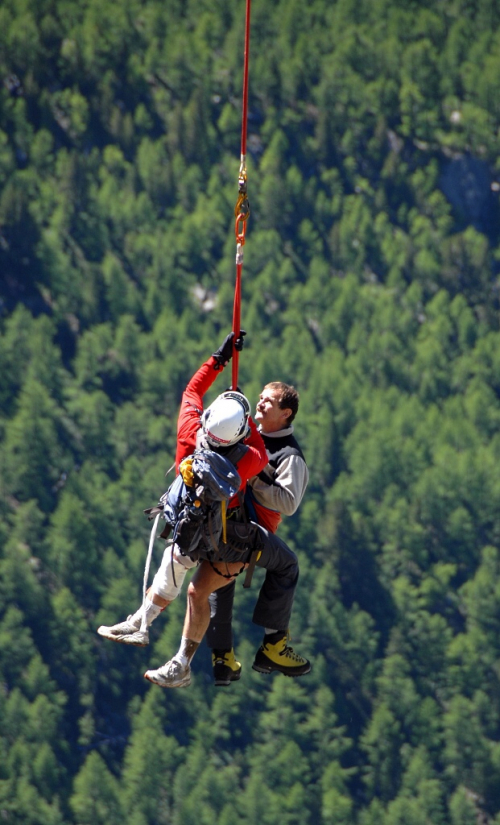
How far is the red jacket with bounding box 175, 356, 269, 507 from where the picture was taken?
7.27 metres

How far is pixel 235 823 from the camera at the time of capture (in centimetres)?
7375

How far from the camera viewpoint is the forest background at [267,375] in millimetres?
76312

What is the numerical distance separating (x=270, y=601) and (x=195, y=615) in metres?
0.59

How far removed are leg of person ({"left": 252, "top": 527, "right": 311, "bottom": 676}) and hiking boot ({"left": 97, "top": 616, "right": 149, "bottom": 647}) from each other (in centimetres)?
68

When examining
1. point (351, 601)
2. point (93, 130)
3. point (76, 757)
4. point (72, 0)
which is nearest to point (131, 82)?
point (93, 130)

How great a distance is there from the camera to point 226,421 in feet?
23.2

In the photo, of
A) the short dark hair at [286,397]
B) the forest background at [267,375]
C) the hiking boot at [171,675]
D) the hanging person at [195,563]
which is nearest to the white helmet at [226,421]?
the hanging person at [195,563]

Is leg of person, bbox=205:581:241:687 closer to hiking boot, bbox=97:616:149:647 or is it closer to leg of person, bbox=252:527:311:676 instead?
leg of person, bbox=252:527:311:676

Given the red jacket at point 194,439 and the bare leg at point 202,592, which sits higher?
the red jacket at point 194,439

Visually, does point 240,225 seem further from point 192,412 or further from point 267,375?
point 267,375

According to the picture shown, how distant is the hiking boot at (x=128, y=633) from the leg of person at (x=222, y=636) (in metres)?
0.54

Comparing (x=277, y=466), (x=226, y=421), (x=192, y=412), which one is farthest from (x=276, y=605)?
(x=226, y=421)

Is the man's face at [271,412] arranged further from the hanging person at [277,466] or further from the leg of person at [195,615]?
the leg of person at [195,615]

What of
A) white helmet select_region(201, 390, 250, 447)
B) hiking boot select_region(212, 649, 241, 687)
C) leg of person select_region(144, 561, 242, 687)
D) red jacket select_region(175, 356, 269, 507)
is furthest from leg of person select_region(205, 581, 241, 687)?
white helmet select_region(201, 390, 250, 447)
